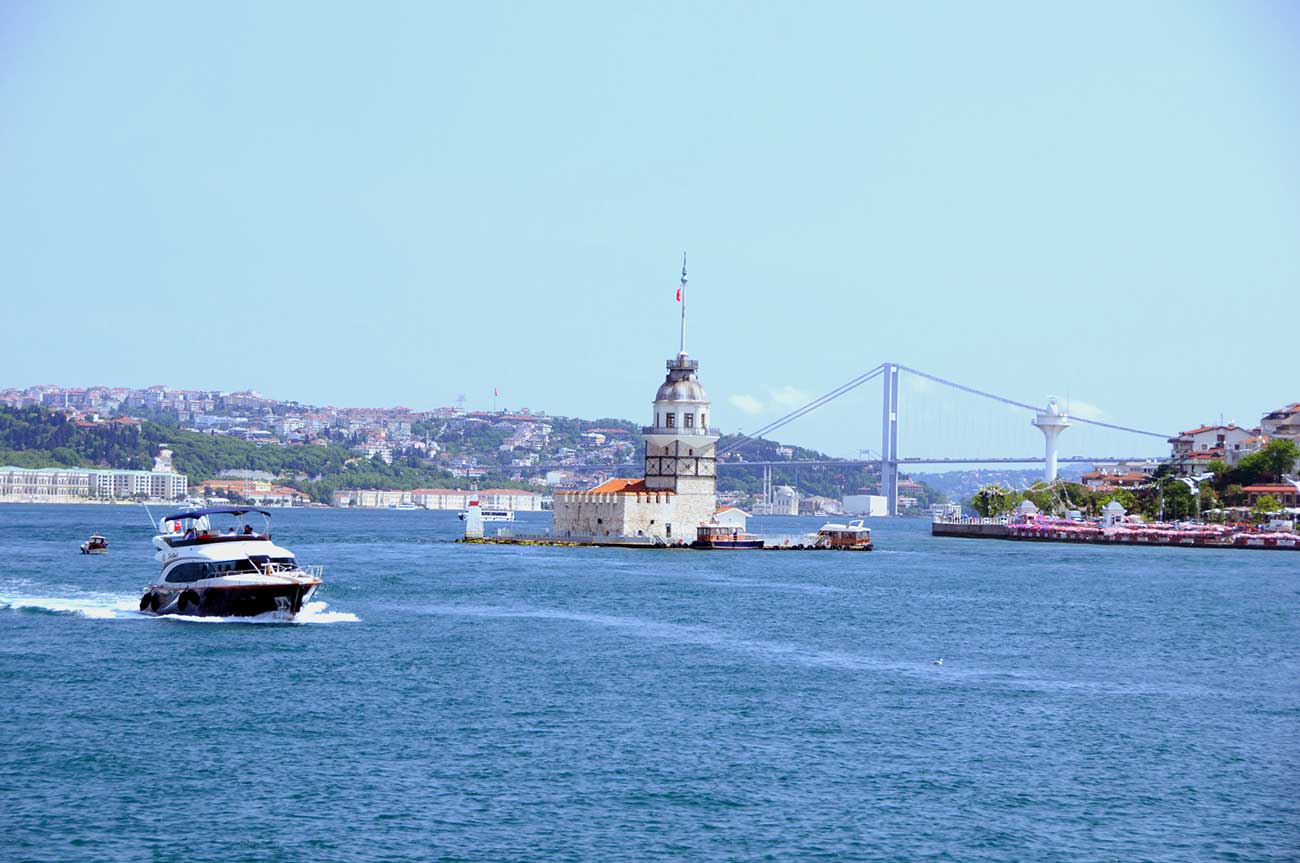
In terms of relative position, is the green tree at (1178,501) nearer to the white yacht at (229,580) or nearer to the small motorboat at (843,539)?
the small motorboat at (843,539)

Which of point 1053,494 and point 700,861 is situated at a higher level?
point 1053,494

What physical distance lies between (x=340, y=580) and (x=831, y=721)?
2718 centimetres

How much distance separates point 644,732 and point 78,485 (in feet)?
598

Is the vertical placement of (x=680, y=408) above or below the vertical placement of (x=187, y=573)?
above

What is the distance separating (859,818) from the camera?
59.9ft

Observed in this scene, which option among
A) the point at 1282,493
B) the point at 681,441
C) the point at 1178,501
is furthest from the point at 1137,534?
the point at 681,441

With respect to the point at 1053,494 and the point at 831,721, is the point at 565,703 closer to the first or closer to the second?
the point at 831,721

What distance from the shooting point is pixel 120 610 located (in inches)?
1449

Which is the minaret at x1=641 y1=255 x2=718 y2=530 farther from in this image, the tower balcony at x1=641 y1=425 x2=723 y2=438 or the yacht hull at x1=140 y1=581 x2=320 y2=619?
the yacht hull at x1=140 y1=581 x2=320 y2=619

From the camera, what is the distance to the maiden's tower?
6644 cm

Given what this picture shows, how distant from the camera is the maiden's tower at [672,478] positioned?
66438 millimetres

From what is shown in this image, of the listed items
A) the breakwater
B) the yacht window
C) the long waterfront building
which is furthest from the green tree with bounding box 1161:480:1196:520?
the long waterfront building

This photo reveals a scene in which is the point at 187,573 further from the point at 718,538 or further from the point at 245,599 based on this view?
the point at 718,538

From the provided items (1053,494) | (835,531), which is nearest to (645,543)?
(835,531)
